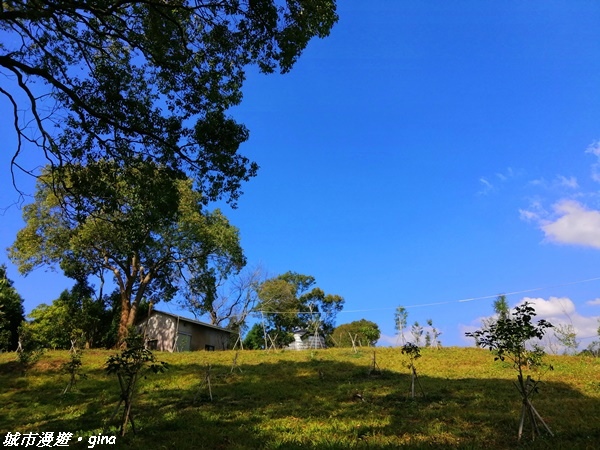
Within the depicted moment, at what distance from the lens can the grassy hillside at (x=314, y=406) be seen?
759cm

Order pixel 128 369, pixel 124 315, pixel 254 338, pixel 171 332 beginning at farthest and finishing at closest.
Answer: pixel 254 338 → pixel 171 332 → pixel 124 315 → pixel 128 369

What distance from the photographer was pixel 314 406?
35.5 feet

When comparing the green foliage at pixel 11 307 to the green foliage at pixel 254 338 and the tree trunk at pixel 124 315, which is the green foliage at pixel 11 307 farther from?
the green foliage at pixel 254 338

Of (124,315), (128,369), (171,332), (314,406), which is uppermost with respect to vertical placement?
(124,315)

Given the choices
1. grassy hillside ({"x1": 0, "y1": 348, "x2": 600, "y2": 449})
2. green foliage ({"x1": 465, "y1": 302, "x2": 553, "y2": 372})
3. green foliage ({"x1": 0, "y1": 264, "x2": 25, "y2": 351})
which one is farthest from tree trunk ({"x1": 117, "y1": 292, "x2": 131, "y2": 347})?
green foliage ({"x1": 465, "y1": 302, "x2": 553, "y2": 372})

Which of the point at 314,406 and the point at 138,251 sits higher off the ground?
the point at 138,251

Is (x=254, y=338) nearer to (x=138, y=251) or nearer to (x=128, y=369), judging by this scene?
(x=138, y=251)

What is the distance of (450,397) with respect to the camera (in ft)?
38.3

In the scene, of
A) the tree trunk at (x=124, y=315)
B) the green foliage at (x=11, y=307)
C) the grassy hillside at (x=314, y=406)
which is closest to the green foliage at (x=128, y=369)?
the grassy hillside at (x=314, y=406)

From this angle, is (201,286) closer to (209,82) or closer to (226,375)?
(226,375)

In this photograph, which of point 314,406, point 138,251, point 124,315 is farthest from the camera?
point 124,315

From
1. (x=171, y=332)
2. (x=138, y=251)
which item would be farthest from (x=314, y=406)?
(x=171, y=332)

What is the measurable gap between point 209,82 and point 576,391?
42.9 ft

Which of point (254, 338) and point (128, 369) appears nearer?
point (128, 369)
